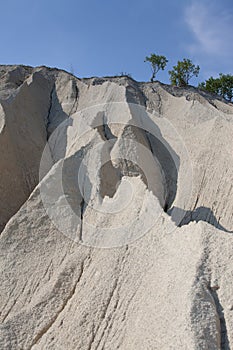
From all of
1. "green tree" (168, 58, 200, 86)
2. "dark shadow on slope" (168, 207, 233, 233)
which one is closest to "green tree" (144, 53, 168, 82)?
"green tree" (168, 58, 200, 86)

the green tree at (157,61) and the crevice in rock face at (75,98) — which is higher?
the green tree at (157,61)

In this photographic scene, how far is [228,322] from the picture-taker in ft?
14.3

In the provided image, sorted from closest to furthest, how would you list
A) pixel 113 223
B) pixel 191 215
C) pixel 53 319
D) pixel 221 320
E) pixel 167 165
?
pixel 221 320 < pixel 53 319 < pixel 113 223 < pixel 191 215 < pixel 167 165

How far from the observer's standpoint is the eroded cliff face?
4754 millimetres

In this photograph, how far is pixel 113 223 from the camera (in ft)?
21.4

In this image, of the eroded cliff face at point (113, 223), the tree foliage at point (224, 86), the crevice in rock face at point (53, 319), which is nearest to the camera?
the eroded cliff face at point (113, 223)

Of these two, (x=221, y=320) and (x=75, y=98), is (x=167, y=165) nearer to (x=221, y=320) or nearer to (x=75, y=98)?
(x=75, y=98)

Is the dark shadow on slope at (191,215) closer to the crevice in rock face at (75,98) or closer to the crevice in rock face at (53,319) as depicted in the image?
the crevice in rock face at (53,319)

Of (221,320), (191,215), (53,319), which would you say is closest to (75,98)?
(191,215)

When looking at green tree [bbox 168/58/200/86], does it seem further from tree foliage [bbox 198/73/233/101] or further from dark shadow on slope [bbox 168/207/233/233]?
dark shadow on slope [bbox 168/207/233/233]

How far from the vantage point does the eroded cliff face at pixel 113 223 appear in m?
4.75

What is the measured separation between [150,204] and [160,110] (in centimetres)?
697

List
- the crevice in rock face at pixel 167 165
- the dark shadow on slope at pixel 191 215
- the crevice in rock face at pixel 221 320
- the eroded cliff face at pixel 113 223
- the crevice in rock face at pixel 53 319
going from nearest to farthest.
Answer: the crevice in rock face at pixel 221 320
the eroded cliff face at pixel 113 223
the crevice in rock face at pixel 53 319
the dark shadow on slope at pixel 191 215
the crevice in rock face at pixel 167 165

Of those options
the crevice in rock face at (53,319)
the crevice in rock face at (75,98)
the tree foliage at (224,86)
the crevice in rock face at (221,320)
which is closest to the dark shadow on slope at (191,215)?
the crevice in rock face at (53,319)
